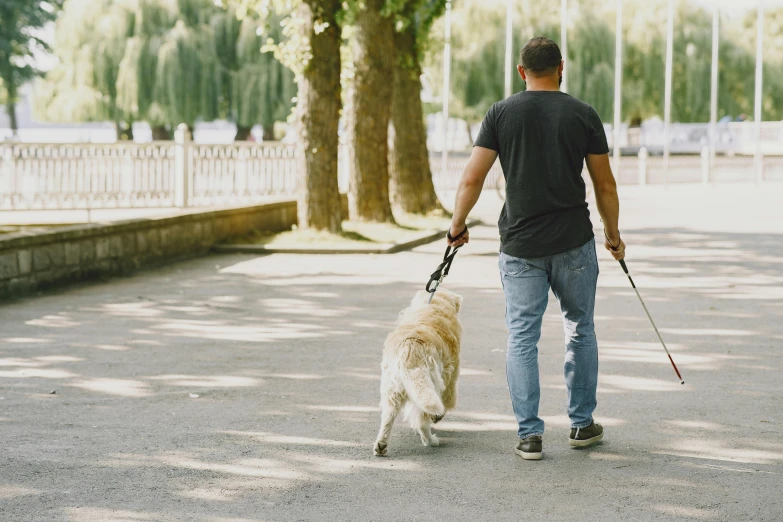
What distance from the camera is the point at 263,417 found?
666 cm

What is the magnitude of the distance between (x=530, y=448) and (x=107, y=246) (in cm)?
930

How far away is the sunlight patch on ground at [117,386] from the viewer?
24.1ft

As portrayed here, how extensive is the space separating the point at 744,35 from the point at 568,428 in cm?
5533

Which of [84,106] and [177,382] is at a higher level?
[84,106]

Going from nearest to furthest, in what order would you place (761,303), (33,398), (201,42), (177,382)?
1. (33,398)
2. (177,382)
3. (761,303)
4. (201,42)

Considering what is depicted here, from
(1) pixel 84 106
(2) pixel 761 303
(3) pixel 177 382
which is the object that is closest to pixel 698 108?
(1) pixel 84 106

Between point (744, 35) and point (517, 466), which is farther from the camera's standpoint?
point (744, 35)

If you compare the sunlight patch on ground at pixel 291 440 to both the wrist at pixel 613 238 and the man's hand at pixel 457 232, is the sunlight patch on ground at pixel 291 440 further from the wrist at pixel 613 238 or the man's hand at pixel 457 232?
the wrist at pixel 613 238

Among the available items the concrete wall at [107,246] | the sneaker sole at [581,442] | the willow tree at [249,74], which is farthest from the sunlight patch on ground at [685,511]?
the willow tree at [249,74]


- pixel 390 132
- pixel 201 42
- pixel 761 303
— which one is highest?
A: pixel 201 42

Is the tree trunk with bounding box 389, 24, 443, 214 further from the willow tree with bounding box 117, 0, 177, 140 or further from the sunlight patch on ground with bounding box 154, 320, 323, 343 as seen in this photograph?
the willow tree with bounding box 117, 0, 177, 140

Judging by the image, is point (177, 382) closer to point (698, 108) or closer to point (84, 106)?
point (84, 106)

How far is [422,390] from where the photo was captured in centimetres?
550

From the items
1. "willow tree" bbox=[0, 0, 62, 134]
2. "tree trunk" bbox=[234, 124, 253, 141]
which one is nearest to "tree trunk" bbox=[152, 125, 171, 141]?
"tree trunk" bbox=[234, 124, 253, 141]
